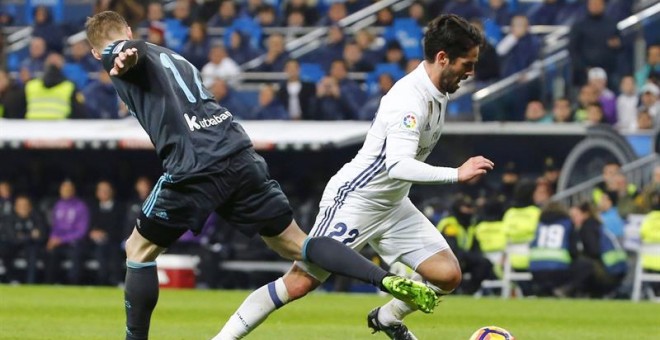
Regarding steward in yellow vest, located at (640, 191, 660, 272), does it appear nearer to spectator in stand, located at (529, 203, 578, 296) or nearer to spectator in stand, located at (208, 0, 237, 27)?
spectator in stand, located at (529, 203, 578, 296)

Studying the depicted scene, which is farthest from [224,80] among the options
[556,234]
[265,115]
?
[556,234]

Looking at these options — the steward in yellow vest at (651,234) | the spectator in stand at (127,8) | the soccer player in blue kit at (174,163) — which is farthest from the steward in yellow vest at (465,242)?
the soccer player in blue kit at (174,163)

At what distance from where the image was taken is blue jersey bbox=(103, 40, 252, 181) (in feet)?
26.6

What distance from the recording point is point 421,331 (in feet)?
38.1

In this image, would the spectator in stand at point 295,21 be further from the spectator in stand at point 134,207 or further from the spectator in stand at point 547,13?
the spectator in stand at point 134,207

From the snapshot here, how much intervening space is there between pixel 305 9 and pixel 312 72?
2.01 meters

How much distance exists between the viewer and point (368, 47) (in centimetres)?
2209

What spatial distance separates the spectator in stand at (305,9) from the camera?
78.7ft

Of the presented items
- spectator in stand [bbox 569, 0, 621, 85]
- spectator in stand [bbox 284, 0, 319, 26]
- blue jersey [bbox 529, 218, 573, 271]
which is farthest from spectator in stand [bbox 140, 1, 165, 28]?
blue jersey [bbox 529, 218, 573, 271]

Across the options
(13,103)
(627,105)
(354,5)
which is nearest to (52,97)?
(13,103)

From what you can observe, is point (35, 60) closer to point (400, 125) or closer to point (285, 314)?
point (285, 314)

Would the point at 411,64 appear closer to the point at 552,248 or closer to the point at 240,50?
the point at 240,50

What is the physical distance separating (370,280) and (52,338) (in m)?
3.61

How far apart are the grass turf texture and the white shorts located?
6.33 feet
